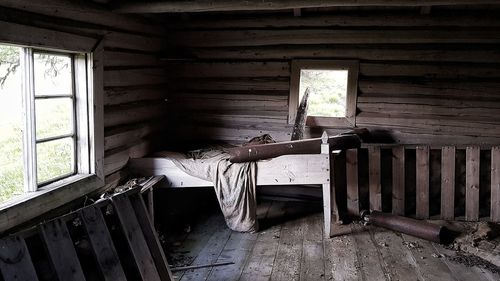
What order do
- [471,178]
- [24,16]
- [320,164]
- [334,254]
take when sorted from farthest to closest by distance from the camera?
[471,178] → [320,164] → [334,254] → [24,16]

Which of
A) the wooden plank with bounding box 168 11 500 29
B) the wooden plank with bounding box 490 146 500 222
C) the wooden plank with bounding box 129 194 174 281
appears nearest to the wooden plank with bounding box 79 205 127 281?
the wooden plank with bounding box 129 194 174 281

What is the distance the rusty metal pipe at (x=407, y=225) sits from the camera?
5.24 m

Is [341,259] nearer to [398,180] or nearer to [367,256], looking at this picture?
[367,256]

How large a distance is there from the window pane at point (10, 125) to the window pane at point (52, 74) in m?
0.21

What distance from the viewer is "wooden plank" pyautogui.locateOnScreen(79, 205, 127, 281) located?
3.24 metres

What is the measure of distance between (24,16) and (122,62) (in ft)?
5.57

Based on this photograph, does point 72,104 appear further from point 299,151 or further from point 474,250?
point 474,250

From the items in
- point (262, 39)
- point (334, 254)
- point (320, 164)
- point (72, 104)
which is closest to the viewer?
point (72, 104)

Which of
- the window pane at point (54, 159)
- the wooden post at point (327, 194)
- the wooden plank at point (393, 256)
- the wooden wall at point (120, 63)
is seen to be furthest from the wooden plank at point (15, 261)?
the wooden post at point (327, 194)

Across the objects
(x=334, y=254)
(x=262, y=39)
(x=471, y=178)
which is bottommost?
(x=334, y=254)

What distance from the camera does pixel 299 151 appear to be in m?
5.39

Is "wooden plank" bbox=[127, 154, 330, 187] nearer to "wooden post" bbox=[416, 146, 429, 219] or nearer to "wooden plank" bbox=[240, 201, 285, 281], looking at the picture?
"wooden plank" bbox=[240, 201, 285, 281]

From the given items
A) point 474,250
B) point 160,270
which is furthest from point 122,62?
point 474,250

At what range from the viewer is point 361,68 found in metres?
6.37
